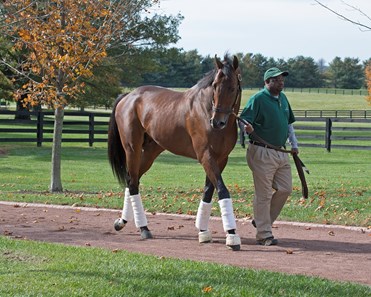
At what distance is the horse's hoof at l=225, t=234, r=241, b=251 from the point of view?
9250 mm

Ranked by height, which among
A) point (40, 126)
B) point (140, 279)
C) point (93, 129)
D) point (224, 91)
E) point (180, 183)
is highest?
point (224, 91)

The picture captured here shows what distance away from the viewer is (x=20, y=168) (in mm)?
24125

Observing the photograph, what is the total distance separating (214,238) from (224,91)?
2.14 meters

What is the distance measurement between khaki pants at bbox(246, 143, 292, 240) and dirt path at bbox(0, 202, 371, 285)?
33cm

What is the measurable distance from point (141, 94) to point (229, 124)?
80.8 inches

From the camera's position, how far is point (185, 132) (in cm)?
1020

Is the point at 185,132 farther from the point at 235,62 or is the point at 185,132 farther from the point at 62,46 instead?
the point at 62,46

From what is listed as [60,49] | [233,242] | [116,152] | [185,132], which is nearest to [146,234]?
[185,132]

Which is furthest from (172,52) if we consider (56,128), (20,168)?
(56,128)

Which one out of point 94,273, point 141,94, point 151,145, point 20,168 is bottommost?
point 20,168

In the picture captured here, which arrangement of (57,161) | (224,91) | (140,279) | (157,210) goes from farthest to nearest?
(57,161)
(157,210)
(224,91)
(140,279)

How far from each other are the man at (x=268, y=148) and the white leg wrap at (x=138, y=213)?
61.2 inches

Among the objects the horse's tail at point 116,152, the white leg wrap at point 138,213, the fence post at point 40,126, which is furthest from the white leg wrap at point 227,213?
the fence post at point 40,126

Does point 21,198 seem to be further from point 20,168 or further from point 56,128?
point 20,168
